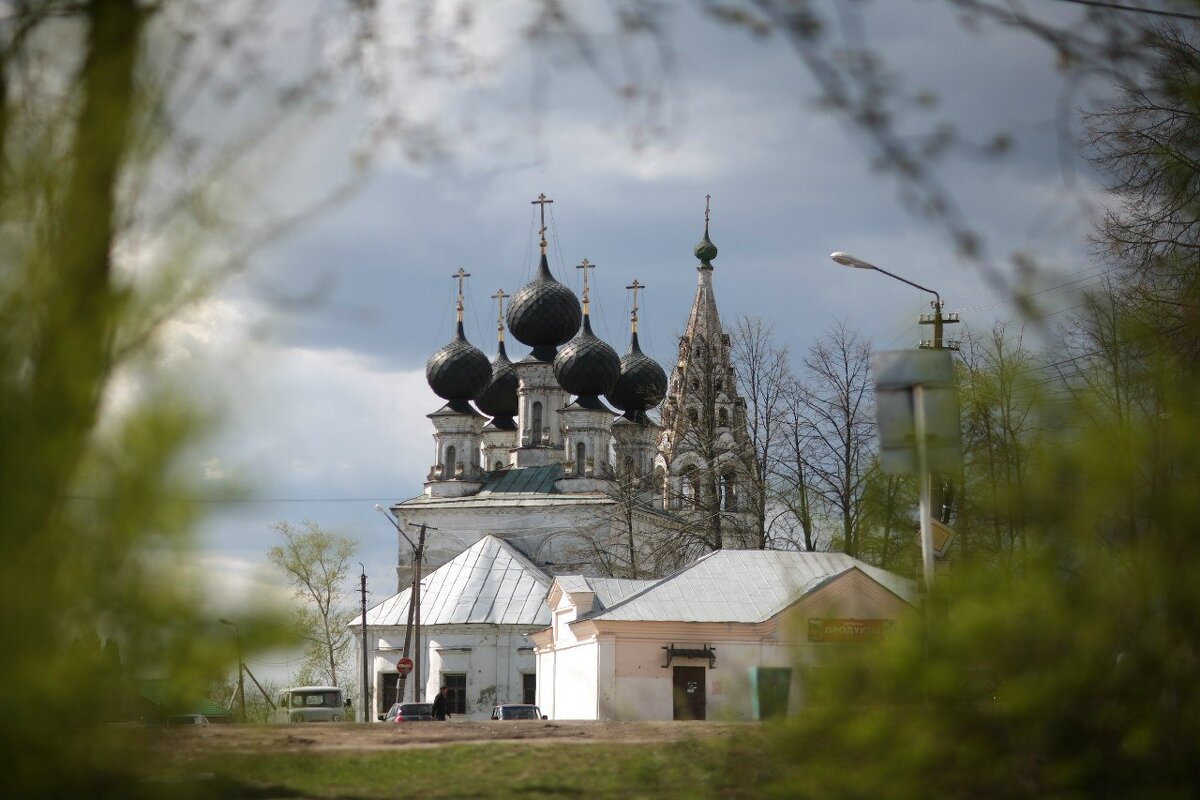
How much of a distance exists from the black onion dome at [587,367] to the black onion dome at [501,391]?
6.83 meters

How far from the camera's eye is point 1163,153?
19.9ft

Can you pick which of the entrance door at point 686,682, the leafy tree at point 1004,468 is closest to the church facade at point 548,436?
the entrance door at point 686,682

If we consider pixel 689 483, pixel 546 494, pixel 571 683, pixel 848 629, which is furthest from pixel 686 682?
pixel 546 494

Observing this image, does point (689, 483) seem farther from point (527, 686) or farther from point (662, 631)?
point (527, 686)

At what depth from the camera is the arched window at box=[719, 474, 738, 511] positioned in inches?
1329

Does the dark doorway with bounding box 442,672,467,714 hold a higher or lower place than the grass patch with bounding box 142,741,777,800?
lower

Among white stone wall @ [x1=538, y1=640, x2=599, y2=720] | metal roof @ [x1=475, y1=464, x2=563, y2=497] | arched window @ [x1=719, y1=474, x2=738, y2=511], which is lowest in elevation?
white stone wall @ [x1=538, y1=640, x2=599, y2=720]

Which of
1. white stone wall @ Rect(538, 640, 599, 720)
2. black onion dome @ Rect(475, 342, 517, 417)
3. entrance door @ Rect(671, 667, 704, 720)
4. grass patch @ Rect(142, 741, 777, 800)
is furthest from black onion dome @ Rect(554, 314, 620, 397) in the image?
grass patch @ Rect(142, 741, 777, 800)

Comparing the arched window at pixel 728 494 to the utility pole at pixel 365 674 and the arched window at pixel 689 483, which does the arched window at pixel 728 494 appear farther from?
the utility pole at pixel 365 674

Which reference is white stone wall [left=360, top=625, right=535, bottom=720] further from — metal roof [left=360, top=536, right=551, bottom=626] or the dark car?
the dark car

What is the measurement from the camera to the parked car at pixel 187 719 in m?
2.47

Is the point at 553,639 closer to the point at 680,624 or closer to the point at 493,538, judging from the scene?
the point at 680,624

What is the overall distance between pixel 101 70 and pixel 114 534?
88cm

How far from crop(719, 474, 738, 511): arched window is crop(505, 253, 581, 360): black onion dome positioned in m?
23.7
